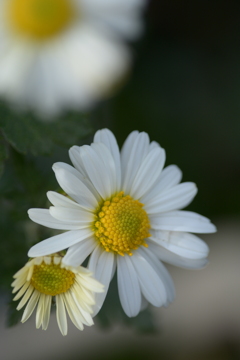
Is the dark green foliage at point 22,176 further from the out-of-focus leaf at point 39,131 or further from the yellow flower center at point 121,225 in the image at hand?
the yellow flower center at point 121,225

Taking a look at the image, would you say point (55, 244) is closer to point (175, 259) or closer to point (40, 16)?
point (175, 259)

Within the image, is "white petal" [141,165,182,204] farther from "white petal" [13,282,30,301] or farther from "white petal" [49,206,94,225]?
"white petal" [13,282,30,301]

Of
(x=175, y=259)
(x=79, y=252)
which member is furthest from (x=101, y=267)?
(x=175, y=259)

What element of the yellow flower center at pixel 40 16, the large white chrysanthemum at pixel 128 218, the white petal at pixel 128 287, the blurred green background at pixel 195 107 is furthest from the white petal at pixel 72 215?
the blurred green background at pixel 195 107

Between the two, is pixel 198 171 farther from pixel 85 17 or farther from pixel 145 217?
pixel 145 217

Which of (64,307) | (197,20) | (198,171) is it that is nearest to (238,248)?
(198,171)

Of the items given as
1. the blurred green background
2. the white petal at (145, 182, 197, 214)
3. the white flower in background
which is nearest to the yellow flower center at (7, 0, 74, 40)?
the white flower in background
